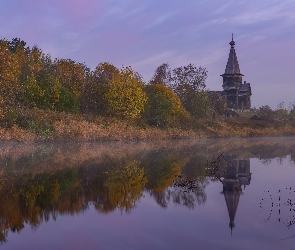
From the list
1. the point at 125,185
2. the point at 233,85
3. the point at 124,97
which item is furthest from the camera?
the point at 233,85

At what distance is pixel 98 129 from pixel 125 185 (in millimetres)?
32649

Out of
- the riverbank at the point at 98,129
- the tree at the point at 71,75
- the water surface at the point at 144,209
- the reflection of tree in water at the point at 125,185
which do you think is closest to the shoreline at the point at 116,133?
the riverbank at the point at 98,129

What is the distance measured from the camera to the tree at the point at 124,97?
5322cm

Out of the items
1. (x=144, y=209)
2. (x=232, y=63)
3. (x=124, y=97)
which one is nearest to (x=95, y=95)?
(x=124, y=97)

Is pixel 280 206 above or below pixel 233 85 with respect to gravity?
below

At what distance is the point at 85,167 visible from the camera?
68.9 feet

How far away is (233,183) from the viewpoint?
652 inches

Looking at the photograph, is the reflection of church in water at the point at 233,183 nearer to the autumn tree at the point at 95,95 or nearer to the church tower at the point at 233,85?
the autumn tree at the point at 95,95

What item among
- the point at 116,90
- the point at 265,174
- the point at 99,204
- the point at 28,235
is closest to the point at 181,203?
the point at 99,204

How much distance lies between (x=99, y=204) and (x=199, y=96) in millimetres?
61172

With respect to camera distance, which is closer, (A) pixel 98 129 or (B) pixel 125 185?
(B) pixel 125 185

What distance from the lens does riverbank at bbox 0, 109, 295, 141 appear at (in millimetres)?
41797

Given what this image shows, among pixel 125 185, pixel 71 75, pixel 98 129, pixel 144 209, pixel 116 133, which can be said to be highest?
pixel 71 75

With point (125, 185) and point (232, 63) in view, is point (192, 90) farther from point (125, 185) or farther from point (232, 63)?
point (125, 185)
